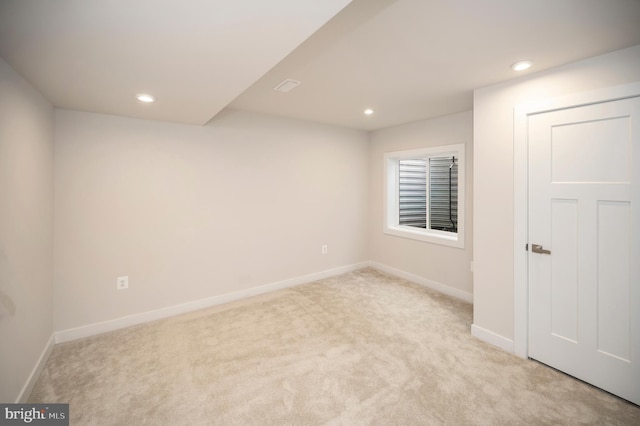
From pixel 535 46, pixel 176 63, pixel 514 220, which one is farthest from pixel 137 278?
pixel 535 46

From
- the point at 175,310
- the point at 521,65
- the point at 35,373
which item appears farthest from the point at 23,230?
the point at 521,65

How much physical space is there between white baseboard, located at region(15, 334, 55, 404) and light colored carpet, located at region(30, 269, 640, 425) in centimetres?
5

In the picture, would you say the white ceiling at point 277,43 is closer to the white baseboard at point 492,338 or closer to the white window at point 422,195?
the white window at point 422,195

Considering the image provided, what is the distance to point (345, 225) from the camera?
4.58 meters

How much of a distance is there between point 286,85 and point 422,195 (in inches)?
118

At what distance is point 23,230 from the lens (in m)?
1.96

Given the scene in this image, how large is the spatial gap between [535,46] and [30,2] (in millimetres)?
2656

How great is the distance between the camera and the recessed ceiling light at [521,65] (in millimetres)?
2072

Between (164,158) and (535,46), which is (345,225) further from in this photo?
(535,46)

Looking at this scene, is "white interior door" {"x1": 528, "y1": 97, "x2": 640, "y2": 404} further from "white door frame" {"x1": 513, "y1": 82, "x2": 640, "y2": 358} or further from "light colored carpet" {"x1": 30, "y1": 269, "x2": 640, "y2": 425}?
"light colored carpet" {"x1": 30, "y1": 269, "x2": 640, "y2": 425}

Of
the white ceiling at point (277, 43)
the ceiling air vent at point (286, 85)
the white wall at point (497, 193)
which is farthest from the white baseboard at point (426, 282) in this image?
the ceiling air vent at point (286, 85)

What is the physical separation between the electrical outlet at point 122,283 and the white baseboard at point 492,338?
344 centimetres

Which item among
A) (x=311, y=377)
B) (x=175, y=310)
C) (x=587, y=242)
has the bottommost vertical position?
(x=311, y=377)

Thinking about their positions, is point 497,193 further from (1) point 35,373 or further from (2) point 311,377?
(1) point 35,373
